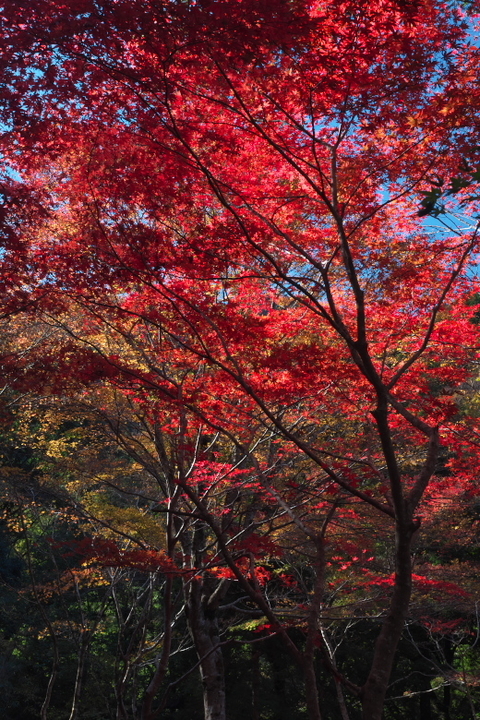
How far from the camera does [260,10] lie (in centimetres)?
381

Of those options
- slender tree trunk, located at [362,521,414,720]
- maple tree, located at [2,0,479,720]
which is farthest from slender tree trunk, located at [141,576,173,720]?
slender tree trunk, located at [362,521,414,720]

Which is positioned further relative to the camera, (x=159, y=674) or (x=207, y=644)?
(x=207, y=644)

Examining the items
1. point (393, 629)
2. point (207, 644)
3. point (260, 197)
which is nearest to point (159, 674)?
point (207, 644)

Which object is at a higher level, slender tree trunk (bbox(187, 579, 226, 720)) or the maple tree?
the maple tree

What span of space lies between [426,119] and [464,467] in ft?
20.2

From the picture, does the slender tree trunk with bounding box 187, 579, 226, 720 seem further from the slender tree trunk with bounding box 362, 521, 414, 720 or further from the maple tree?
the slender tree trunk with bounding box 362, 521, 414, 720

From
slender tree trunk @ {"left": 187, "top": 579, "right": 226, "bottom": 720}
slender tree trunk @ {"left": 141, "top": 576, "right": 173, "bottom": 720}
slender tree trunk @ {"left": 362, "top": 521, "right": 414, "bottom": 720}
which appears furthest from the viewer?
slender tree trunk @ {"left": 187, "top": 579, "right": 226, "bottom": 720}

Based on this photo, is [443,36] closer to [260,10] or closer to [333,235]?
[260,10]

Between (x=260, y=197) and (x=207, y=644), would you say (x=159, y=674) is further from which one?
(x=260, y=197)

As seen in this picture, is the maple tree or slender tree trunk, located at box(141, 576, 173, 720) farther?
slender tree trunk, located at box(141, 576, 173, 720)

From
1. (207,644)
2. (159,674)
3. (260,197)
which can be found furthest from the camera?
(207,644)

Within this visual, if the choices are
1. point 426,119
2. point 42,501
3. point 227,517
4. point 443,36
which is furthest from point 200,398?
point 42,501

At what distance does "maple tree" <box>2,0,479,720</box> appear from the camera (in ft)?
13.3

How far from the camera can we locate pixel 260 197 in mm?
5723
